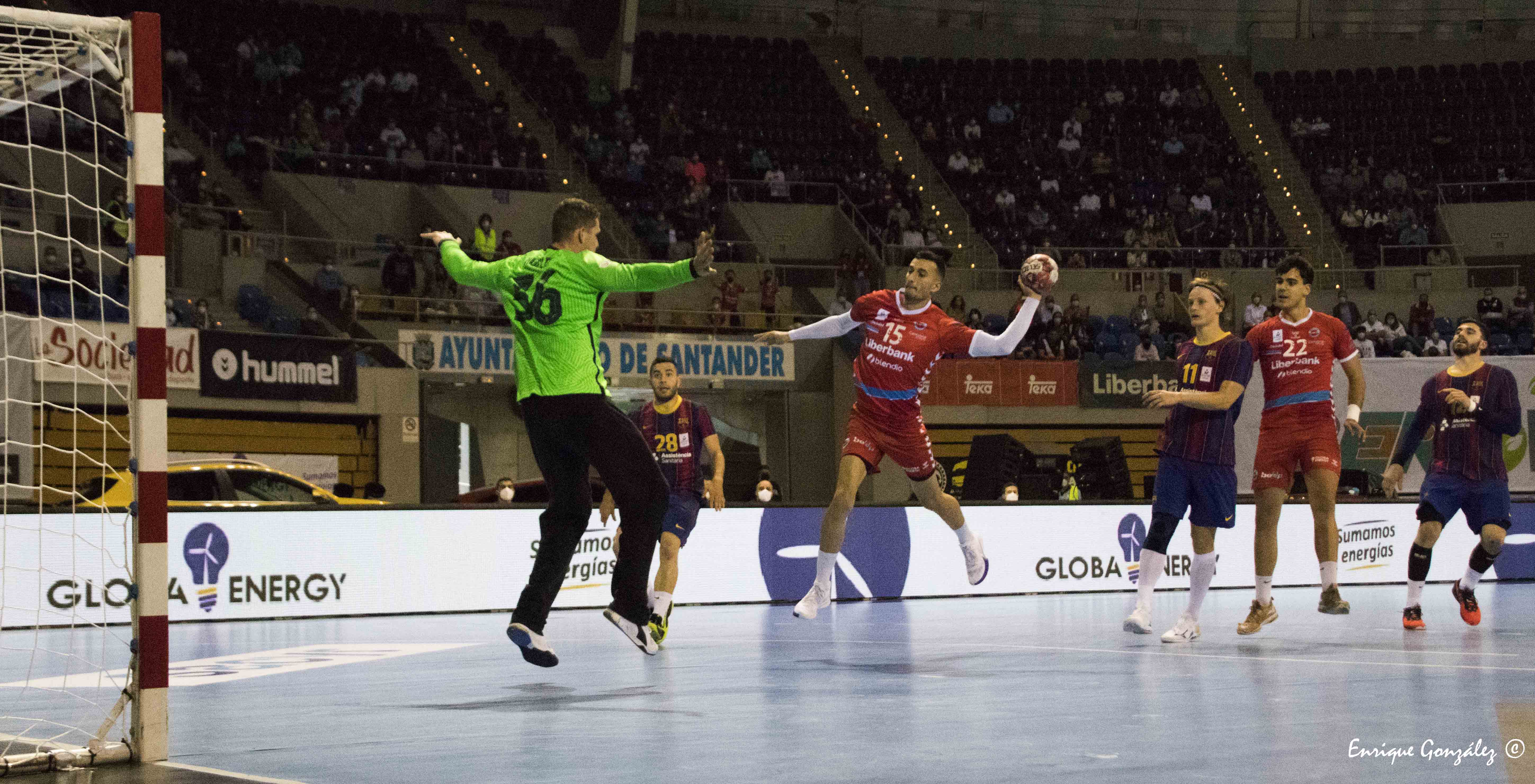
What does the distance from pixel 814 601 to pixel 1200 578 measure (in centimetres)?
251

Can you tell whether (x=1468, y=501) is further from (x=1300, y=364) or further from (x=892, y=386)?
(x=892, y=386)

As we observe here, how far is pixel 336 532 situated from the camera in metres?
14.5

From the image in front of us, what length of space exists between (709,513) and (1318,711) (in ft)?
34.7


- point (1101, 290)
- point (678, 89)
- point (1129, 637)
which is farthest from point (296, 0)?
point (1129, 637)

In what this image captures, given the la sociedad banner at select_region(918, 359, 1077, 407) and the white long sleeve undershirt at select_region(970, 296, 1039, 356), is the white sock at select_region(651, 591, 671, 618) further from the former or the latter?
the la sociedad banner at select_region(918, 359, 1077, 407)

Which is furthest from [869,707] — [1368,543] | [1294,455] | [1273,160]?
[1273,160]

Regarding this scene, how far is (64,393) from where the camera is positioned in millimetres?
19547

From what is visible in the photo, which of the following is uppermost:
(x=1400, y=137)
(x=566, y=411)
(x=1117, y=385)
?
(x=1400, y=137)

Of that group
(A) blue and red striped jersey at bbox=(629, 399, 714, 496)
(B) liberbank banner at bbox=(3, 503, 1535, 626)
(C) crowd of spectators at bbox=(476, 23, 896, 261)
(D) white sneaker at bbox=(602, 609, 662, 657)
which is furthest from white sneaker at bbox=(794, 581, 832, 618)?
(C) crowd of spectators at bbox=(476, 23, 896, 261)

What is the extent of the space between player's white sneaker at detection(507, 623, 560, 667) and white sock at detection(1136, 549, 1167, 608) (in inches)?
172

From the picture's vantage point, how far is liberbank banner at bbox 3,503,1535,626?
13734 millimetres

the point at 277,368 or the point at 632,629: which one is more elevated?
the point at 277,368

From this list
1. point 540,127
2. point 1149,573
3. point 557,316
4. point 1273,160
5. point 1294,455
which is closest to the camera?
point 557,316

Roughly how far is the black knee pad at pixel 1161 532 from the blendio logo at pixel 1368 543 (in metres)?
9.91
